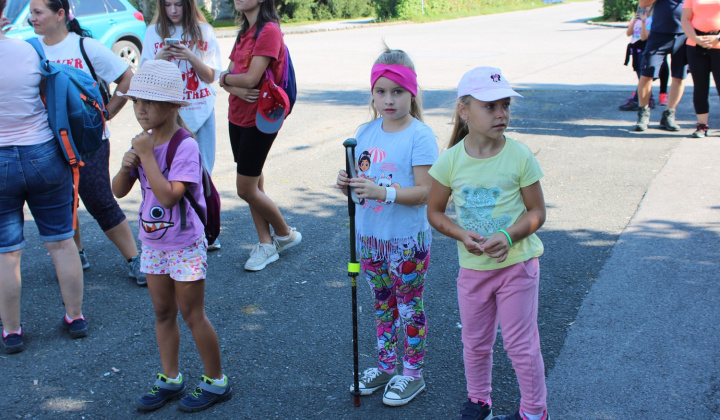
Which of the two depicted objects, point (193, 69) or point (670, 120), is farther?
point (670, 120)

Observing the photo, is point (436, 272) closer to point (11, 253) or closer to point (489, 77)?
point (489, 77)

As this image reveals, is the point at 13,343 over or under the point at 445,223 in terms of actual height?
under

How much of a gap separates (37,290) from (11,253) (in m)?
0.98

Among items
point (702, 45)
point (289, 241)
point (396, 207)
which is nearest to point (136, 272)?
point (289, 241)

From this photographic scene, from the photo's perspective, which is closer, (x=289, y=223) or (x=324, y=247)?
(x=324, y=247)

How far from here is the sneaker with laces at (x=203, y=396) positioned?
3250 millimetres

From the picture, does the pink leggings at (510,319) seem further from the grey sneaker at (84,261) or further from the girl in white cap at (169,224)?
the grey sneaker at (84,261)

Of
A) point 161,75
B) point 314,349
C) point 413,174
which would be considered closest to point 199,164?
point 161,75

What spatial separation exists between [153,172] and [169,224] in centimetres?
28

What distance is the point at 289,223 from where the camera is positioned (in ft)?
19.2

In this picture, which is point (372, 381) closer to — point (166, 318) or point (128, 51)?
point (166, 318)

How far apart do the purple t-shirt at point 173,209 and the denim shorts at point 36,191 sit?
2.94ft

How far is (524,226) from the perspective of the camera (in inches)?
109

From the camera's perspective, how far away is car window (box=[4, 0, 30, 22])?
11.2 metres
